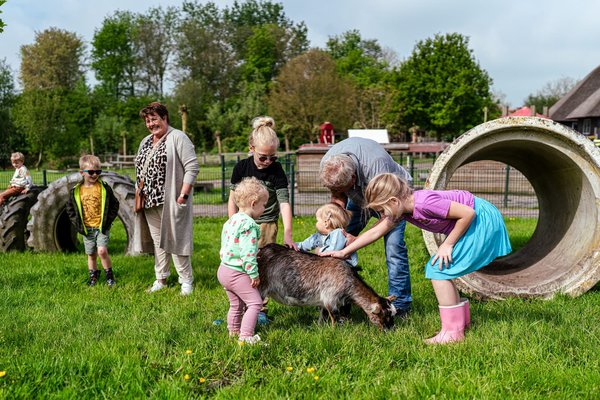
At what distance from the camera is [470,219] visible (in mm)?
4285

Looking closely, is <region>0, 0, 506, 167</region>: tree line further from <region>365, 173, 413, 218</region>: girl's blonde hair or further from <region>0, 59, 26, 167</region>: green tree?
<region>365, 173, 413, 218</region>: girl's blonde hair

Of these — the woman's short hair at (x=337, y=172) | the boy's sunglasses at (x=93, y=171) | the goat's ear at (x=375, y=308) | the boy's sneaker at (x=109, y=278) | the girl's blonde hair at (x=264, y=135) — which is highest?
the girl's blonde hair at (x=264, y=135)

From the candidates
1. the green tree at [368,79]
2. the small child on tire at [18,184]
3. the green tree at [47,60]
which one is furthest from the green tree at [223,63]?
the small child on tire at [18,184]

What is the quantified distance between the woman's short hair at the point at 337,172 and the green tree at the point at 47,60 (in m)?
63.9

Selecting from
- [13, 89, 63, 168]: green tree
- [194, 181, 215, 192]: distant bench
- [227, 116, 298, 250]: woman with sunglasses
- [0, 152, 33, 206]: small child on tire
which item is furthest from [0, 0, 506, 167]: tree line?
[227, 116, 298, 250]: woman with sunglasses

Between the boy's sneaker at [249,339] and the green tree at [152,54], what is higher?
the green tree at [152,54]

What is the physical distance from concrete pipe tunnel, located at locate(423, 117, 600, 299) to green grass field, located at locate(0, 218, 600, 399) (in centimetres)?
21

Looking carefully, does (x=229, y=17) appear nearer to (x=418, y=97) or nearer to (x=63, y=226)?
(x=418, y=97)

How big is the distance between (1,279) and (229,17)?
8166 cm

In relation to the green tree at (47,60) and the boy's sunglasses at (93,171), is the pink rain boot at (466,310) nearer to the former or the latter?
the boy's sunglasses at (93,171)

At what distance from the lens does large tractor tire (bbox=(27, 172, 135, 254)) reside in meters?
8.46

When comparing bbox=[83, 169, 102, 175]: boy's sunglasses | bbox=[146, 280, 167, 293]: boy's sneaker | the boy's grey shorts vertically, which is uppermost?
bbox=[83, 169, 102, 175]: boy's sunglasses

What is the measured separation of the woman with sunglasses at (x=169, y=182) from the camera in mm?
6449

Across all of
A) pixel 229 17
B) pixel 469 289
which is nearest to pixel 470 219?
pixel 469 289
